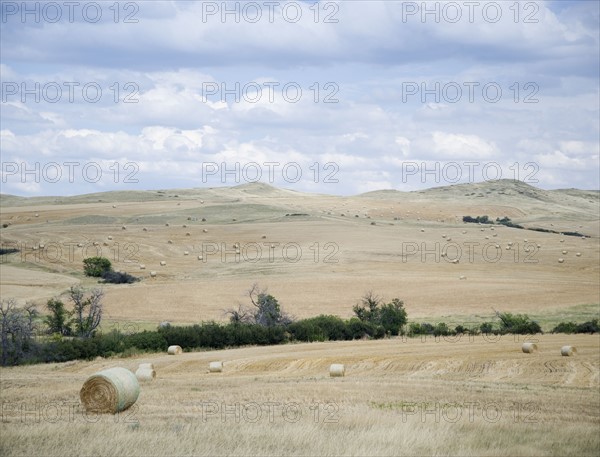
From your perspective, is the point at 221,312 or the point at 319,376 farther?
the point at 221,312

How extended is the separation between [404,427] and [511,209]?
133 m

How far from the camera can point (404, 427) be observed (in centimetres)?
1438

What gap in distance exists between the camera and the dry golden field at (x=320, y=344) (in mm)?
13766

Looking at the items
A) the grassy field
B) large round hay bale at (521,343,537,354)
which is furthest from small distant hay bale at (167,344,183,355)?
large round hay bale at (521,343,537,354)

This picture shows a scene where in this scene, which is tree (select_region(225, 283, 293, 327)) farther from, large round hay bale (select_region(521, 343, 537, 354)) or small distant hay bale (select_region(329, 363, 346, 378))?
small distant hay bale (select_region(329, 363, 346, 378))

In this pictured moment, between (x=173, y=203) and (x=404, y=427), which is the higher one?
(x=173, y=203)

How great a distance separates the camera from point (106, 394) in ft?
60.5

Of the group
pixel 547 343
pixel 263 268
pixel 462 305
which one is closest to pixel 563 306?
pixel 462 305

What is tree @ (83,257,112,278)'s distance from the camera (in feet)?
221

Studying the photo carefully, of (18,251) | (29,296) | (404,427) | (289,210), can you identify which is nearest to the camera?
(404,427)

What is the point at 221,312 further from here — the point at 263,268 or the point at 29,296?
the point at 263,268

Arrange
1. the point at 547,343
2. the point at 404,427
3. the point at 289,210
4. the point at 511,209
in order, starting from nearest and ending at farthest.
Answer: the point at 404,427 < the point at 547,343 < the point at 289,210 < the point at 511,209

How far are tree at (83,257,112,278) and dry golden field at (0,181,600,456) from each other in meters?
0.88

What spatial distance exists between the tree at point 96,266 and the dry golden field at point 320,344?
0.88 meters
